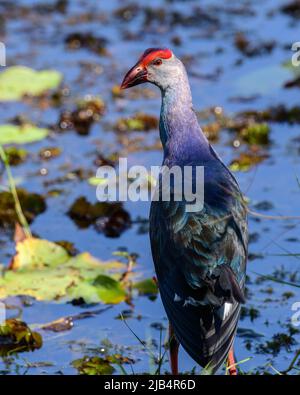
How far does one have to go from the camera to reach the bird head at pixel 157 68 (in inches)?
182

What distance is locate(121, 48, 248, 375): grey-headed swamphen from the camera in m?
3.78

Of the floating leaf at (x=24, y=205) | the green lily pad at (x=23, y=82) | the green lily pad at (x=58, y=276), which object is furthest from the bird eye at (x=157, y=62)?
the green lily pad at (x=23, y=82)

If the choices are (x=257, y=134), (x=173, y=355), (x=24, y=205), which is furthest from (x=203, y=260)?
(x=257, y=134)

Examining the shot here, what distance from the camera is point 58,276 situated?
16.7 ft

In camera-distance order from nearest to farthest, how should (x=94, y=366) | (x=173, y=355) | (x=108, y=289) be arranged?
(x=173, y=355) → (x=94, y=366) → (x=108, y=289)

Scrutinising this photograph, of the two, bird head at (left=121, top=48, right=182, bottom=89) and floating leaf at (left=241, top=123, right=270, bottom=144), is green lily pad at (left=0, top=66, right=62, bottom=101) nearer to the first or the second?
floating leaf at (left=241, top=123, right=270, bottom=144)

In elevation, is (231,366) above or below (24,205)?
below

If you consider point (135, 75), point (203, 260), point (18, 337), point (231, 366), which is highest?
point (135, 75)

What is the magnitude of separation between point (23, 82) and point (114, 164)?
1.27 m

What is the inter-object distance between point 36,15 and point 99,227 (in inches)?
141

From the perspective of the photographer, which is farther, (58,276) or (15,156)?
(15,156)

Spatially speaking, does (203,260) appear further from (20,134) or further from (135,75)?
(20,134)

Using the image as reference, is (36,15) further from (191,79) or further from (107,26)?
(191,79)

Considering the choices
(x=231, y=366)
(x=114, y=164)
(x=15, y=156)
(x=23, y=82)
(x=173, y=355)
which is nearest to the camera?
(x=231, y=366)
